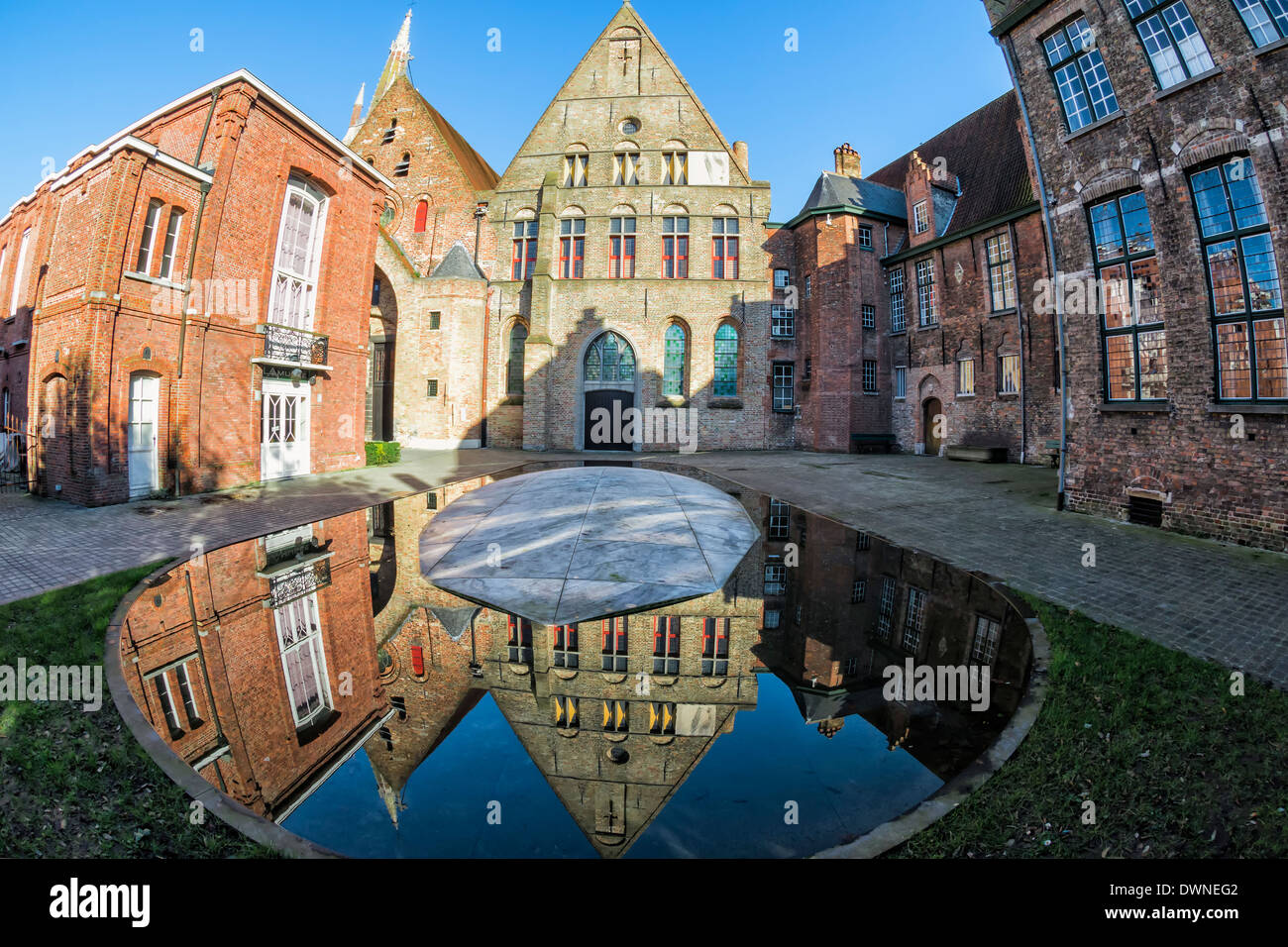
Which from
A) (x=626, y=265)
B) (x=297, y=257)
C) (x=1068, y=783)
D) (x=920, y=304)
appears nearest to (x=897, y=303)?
(x=920, y=304)

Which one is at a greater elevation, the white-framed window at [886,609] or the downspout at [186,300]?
the downspout at [186,300]

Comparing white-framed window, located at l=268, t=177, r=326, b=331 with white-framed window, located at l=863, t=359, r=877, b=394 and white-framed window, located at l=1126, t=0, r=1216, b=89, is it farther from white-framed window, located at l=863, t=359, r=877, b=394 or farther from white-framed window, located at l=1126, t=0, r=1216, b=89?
white-framed window, located at l=863, t=359, r=877, b=394

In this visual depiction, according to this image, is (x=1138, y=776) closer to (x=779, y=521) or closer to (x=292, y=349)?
(x=779, y=521)

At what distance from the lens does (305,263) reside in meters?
16.5

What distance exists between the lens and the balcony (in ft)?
47.9

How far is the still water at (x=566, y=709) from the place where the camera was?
271cm

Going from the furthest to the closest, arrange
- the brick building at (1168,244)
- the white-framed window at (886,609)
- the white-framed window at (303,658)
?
the brick building at (1168,244) < the white-framed window at (886,609) < the white-framed window at (303,658)

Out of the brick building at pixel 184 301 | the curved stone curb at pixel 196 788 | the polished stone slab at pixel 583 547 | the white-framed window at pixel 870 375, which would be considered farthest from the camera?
the white-framed window at pixel 870 375

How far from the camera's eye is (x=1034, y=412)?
19266 millimetres

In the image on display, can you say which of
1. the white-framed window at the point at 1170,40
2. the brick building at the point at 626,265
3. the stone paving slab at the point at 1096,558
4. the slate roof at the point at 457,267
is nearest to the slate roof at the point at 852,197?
the brick building at the point at 626,265

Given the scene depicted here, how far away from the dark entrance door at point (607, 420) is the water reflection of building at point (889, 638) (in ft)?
63.0

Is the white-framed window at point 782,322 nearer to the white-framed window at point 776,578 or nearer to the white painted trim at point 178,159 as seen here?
the white painted trim at point 178,159
